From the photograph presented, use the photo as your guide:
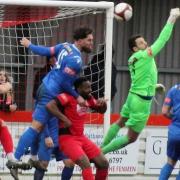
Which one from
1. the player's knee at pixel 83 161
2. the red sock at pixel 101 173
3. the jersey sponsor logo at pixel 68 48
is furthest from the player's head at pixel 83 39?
the red sock at pixel 101 173

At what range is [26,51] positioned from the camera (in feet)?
46.9

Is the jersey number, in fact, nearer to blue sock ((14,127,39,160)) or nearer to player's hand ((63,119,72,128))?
player's hand ((63,119,72,128))

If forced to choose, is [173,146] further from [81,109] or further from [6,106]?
[6,106]

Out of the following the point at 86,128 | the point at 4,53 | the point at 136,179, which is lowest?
the point at 136,179

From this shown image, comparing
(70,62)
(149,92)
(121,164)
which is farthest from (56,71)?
(121,164)

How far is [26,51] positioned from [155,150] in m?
2.57

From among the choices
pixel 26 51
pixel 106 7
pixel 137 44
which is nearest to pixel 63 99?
pixel 106 7

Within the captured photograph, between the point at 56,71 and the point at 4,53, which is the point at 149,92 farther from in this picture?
the point at 4,53

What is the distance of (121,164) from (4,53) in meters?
2.62

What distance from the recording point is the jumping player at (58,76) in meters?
10.8

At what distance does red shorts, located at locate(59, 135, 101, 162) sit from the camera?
1066 cm

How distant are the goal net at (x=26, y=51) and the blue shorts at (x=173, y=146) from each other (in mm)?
899

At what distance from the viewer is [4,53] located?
14.6 metres

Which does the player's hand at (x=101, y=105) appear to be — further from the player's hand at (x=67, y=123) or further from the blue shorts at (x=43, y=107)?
the blue shorts at (x=43, y=107)
